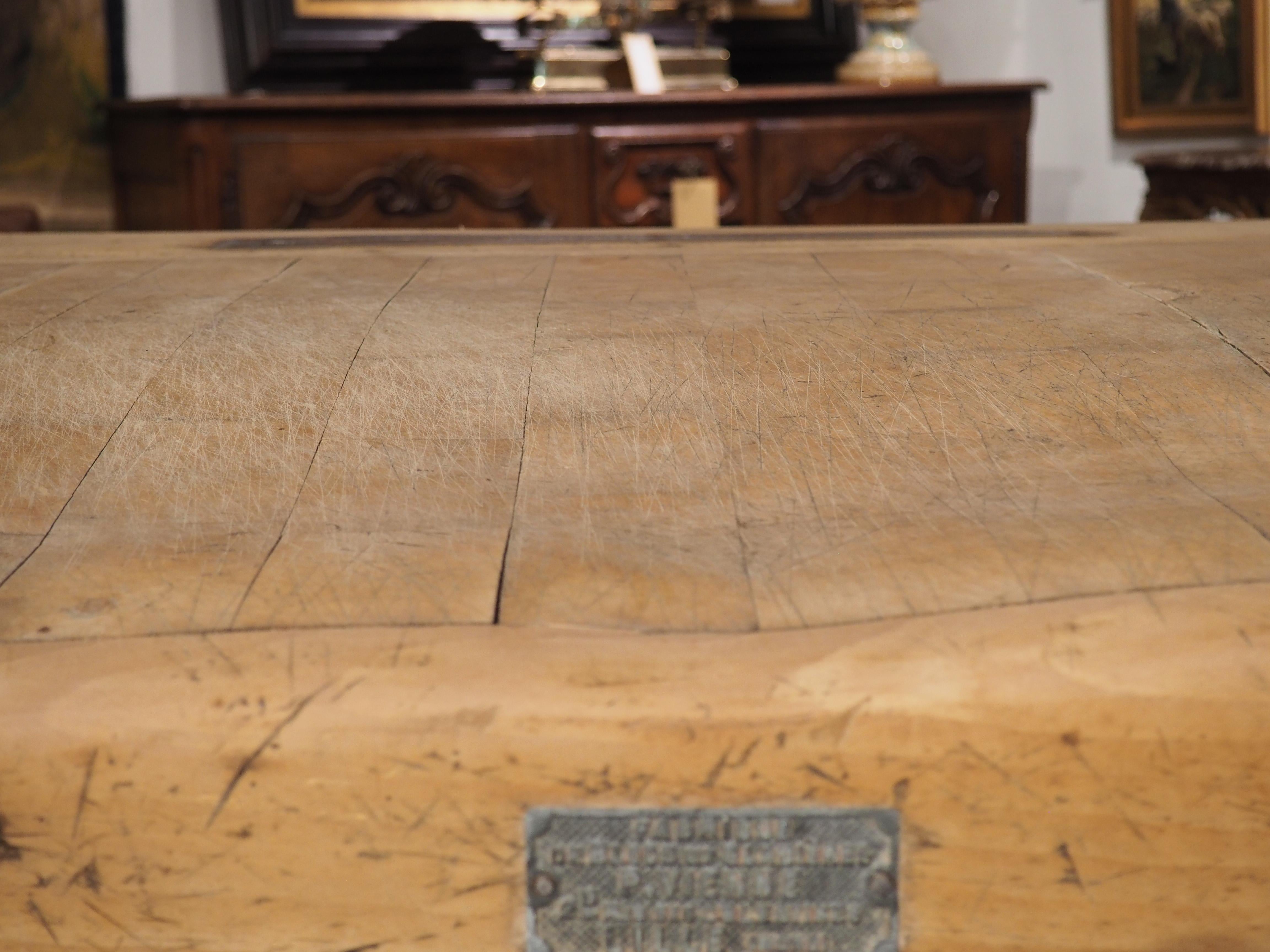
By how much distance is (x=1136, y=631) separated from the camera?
50 cm

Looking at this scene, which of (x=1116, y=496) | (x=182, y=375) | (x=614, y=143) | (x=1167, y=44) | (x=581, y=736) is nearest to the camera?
(x=581, y=736)

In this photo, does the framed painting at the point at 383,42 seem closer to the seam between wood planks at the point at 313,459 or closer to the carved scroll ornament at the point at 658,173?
the carved scroll ornament at the point at 658,173

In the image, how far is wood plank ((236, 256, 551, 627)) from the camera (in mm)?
530

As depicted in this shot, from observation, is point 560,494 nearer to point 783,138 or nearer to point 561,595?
point 561,595

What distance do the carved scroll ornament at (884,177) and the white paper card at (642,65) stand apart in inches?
15.4

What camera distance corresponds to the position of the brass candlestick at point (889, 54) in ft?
9.76

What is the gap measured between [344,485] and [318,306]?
0.28 m

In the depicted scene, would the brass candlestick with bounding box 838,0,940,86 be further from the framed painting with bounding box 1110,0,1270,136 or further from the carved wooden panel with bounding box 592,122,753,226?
the framed painting with bounding box 1110,0,1270,136

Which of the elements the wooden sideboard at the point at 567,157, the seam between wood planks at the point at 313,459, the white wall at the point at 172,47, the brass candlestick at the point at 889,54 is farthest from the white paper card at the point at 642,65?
the seam between wood planks at the point at 313,459

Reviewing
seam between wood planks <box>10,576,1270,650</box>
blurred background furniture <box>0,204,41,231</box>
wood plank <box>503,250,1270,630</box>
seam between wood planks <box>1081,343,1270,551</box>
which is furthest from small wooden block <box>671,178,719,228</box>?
seam between wood planks <box>10,576,1270,650</box>

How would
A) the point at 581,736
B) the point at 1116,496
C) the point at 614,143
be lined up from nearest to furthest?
the point at 581,736
the point at 1116,496
the point at 614,143

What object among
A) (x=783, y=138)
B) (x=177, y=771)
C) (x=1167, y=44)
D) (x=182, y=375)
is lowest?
(x=177, y=771)

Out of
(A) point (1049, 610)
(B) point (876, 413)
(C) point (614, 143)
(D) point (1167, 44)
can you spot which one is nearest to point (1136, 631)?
(A) point (1049, 610)

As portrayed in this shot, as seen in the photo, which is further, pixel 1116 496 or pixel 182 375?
pixel 182 375
